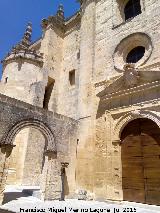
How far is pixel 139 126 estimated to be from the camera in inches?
301

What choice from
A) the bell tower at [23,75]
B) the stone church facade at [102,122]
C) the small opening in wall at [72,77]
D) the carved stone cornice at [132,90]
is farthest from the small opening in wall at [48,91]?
the carved stone cornice at [132,90]

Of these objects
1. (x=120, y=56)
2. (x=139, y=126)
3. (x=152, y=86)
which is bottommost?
(x=139, y=126)

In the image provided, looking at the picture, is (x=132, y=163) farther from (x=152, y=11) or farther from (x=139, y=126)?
(x=152, y=11)

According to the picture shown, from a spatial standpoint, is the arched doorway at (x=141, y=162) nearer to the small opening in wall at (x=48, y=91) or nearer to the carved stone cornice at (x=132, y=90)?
the carved stone cornice at (x=132, y=90)

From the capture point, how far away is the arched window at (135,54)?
29.2 feet

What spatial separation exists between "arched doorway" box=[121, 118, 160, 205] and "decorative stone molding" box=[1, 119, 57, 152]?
2683mm

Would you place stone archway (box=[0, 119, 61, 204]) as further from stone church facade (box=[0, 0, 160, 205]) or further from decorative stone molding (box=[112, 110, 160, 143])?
decorative stone molding (box=[112, 110, 160, 143])

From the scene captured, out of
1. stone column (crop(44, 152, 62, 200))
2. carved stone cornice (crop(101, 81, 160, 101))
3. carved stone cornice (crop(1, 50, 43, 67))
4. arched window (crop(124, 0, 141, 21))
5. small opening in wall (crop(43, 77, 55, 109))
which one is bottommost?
stone column (crop(44, 152, 62, 200))

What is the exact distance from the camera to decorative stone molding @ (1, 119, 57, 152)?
7.01 m

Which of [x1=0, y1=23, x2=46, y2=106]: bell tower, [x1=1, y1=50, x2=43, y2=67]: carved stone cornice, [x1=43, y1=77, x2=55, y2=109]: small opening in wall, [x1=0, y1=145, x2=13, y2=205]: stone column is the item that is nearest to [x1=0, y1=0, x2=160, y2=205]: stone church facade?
[x1=0, y1=145, x2=13, y2=205]: stone column

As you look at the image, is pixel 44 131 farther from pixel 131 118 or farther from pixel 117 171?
pixel 131 118

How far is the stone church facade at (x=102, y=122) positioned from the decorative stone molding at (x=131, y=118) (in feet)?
0.10

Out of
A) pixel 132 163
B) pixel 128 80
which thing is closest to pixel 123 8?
pixel 128 80

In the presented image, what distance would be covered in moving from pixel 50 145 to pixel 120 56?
476cm
